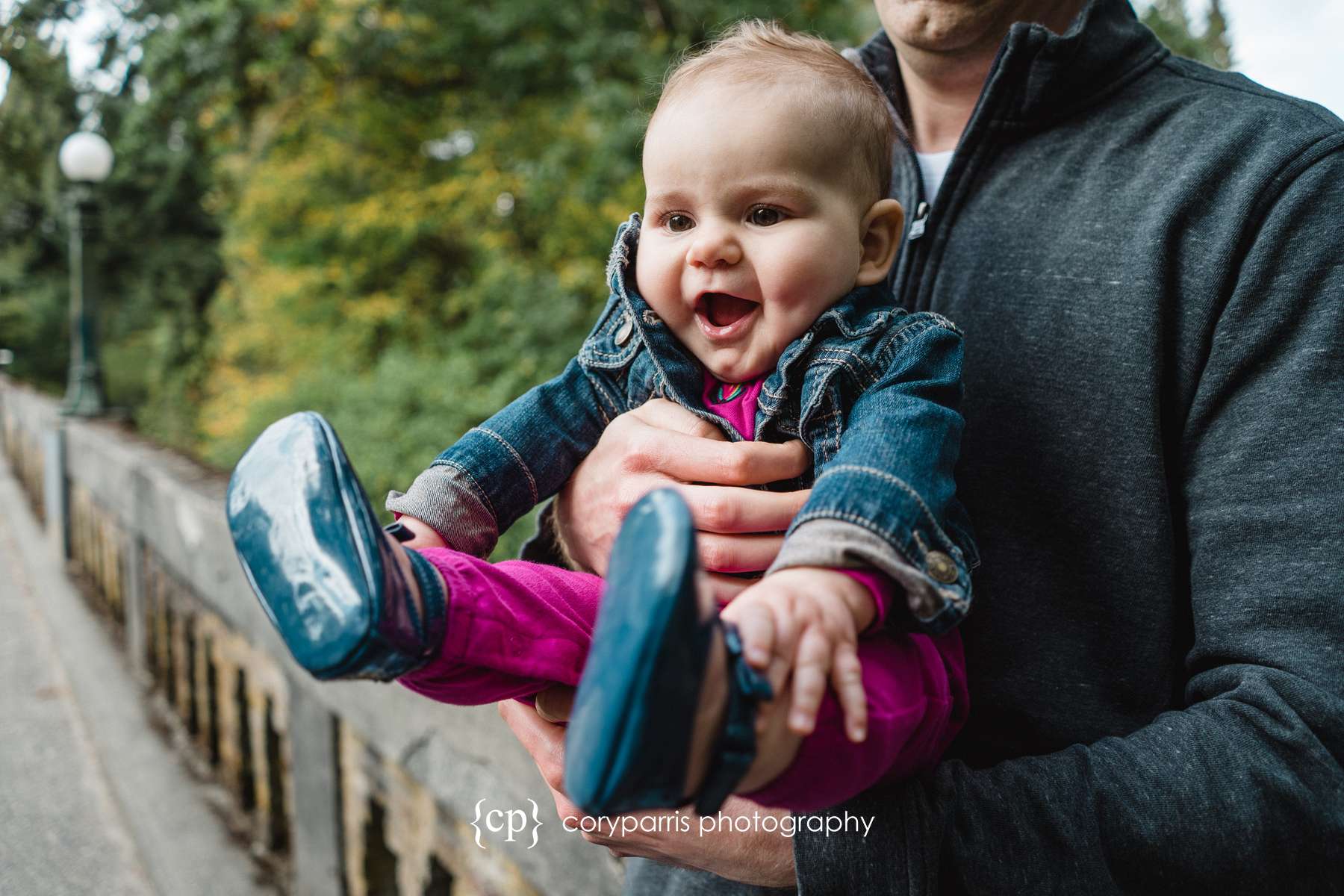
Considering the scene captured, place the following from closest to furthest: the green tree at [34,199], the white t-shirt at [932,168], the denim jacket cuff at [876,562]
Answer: the denim jacket cuff at [876,562]
the white t-shirt at [932,168]
the green tree at [34,199]

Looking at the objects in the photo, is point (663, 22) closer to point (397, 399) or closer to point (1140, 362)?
point (397, 399)

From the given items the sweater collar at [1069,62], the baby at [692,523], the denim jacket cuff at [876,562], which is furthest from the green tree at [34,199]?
the denim jacket cuff at [876,562]

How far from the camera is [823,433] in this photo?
1212mm

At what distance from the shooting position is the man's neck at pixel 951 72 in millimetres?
1443

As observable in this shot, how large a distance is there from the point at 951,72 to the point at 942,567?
2.94 ft

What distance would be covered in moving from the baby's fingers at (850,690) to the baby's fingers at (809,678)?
10mm

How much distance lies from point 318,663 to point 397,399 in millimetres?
6146

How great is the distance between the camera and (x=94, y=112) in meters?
10.6

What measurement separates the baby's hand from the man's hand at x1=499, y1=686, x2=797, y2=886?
0.30 m

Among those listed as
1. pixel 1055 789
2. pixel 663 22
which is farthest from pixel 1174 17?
pixel 1055 789

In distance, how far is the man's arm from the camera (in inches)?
38.1

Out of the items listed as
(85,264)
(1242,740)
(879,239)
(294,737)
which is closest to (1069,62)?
(879,239)

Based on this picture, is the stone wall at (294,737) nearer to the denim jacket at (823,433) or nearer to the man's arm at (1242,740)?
the denim jacket at (823,433)

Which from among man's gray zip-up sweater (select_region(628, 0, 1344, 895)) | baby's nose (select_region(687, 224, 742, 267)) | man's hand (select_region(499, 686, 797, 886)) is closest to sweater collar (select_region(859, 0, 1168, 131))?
man's gray zip-up sweater (select_region(628, 0, 1344, 895))
